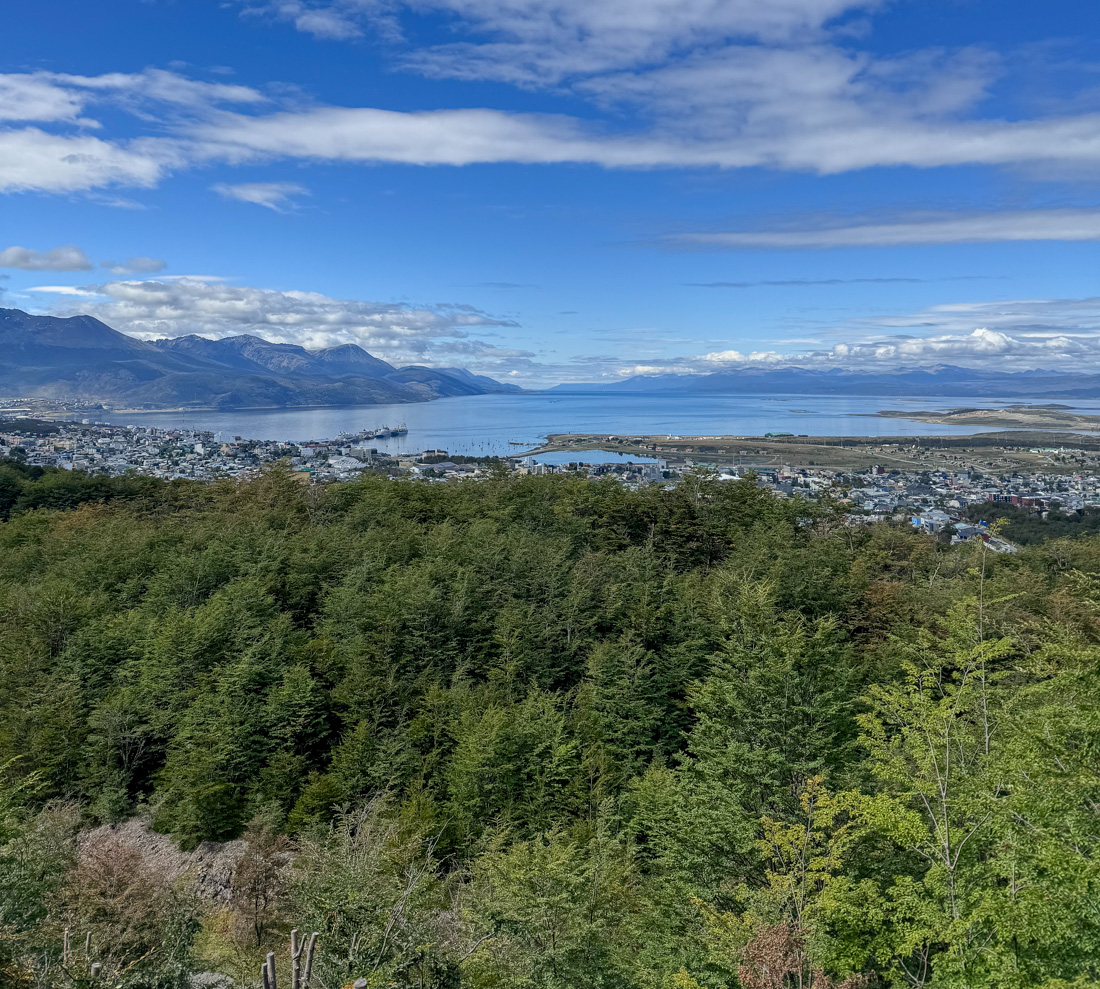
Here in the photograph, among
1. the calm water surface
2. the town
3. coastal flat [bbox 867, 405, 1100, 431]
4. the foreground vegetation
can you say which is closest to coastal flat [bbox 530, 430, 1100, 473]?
the town

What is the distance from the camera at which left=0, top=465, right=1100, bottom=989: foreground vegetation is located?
890 cm

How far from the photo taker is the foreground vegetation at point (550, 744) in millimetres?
8898

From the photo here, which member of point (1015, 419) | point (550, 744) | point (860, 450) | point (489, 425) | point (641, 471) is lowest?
point (550, 744)

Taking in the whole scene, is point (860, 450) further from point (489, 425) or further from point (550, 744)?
point (550, 744)

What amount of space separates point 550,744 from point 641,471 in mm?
42732

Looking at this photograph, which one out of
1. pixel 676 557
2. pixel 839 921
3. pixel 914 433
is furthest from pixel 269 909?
pixel 914 433

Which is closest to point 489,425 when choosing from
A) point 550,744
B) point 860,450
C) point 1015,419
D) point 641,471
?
point 860,450

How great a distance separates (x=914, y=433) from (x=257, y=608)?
115 metres

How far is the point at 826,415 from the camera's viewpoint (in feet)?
538

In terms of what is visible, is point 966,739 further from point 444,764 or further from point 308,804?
point 308,804

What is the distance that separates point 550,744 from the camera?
18172 mm

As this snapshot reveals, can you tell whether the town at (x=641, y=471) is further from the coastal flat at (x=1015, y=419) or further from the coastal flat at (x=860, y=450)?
the coastal flat at (x=1015, y=419)

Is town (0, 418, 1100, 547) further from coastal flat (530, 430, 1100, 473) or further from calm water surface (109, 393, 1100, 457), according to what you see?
calm water surface (109, 393, 1100, 457)

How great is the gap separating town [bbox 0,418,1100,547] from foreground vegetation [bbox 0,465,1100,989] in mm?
11131
